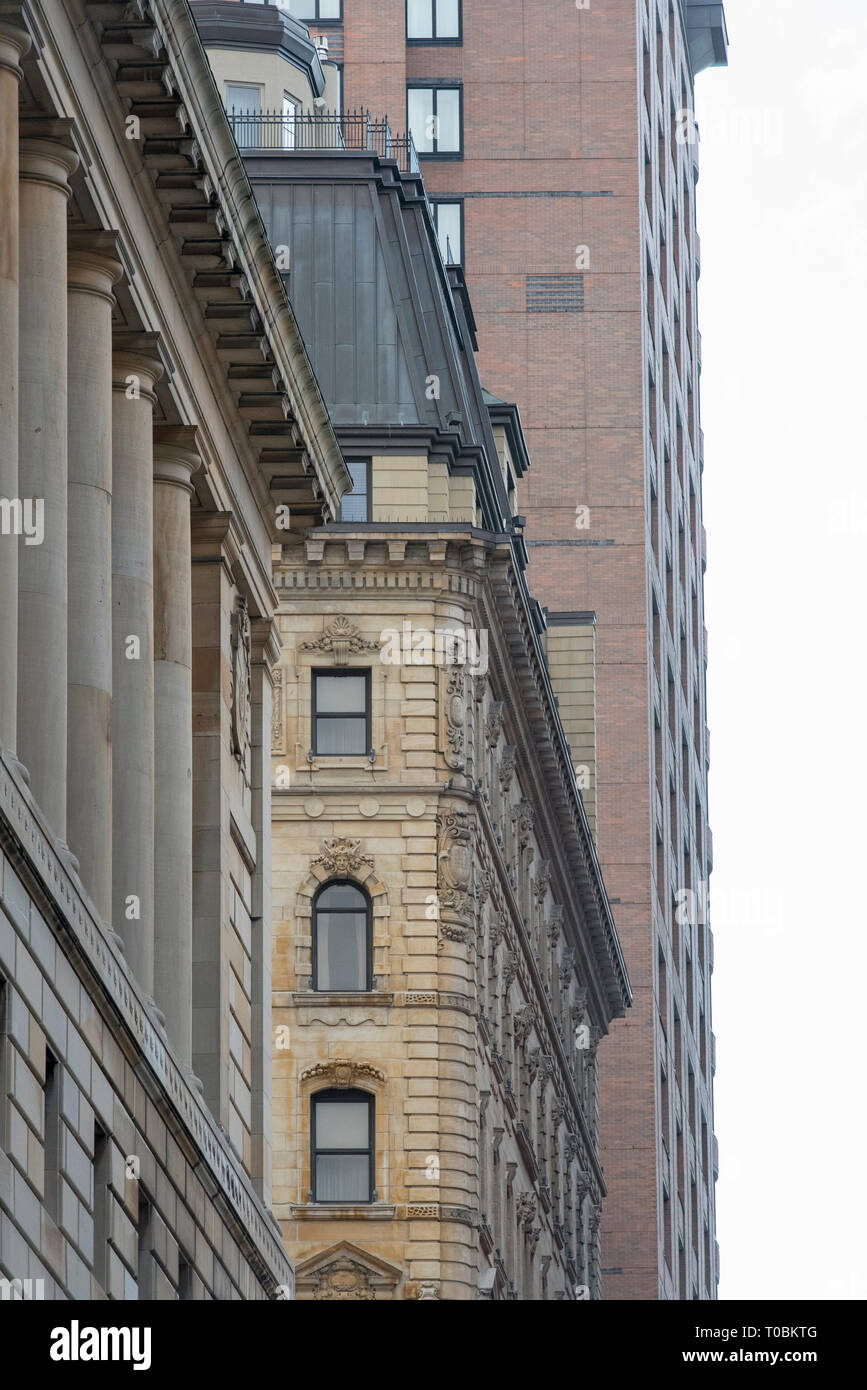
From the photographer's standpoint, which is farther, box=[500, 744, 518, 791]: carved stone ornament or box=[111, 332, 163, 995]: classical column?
box=[500, 744, 518, 791]: carved stone ornament

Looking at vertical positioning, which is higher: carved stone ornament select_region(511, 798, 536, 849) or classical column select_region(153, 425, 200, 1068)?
carved stone ornament select_region(511, 798, 536, 849)

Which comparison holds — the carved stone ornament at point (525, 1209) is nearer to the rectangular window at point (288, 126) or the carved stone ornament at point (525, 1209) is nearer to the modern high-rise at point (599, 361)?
the modern high-rise at point (599, 361)

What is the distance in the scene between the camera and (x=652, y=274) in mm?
98812

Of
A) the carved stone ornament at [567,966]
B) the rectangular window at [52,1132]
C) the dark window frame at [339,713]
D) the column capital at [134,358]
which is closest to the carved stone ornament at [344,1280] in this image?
the dark window frame at [339,713]

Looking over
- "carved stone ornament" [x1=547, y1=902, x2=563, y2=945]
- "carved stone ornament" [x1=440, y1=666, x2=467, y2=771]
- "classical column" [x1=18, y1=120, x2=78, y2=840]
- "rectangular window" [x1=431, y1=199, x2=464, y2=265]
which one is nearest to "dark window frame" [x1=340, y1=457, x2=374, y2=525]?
"carved stone ornament" [x1=440, y1=666, x2=467, y2=771]

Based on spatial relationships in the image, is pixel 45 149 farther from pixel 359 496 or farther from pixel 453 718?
pixel 359 496

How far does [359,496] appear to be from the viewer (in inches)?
2232

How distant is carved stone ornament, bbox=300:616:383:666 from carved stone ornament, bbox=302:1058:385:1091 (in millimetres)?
7073

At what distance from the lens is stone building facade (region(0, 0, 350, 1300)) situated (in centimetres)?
2533

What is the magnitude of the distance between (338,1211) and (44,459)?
2833 cm

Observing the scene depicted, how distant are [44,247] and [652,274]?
72.7m

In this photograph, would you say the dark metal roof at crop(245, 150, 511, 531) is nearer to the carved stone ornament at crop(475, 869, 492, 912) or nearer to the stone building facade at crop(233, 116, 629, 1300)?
the stone building facade at crop(233, 116, 629, 1300)

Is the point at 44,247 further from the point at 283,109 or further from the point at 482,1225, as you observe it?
the point at 283,109
